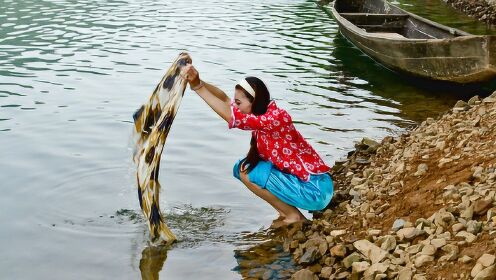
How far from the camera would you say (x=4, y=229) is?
6562mm

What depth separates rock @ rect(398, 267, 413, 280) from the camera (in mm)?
4508

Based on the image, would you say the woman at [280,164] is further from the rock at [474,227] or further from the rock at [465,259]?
the rock at [465,259]

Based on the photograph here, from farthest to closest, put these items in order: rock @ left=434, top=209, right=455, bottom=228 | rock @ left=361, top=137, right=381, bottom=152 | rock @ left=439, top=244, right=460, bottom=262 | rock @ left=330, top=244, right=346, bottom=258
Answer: rock @ left=361, top=137, right=381, bottom=152, rock @ left=330, top=244, right=346, bottom=258, rock @ left=434, top=209, right=455, bottom=228, rock @ left=439, top=244, right=460, bottom=262

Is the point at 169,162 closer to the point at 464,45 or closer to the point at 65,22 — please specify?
the point at 464,45

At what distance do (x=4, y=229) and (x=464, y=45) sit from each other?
761 centimetres

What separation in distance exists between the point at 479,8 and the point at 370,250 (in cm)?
1976

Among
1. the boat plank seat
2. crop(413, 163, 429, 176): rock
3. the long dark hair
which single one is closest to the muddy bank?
the boat plank seat

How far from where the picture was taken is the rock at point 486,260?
4164 millimetres

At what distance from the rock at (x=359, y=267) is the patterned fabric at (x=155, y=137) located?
6.08 ft

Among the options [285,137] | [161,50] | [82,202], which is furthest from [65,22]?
[285,137]

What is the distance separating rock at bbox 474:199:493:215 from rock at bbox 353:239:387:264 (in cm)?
71

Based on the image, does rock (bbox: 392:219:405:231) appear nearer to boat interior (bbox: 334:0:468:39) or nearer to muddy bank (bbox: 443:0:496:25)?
boat interior (bbox: 334:0:468:39)

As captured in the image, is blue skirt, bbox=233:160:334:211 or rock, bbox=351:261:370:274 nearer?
rock, bbox=351:261:370:274

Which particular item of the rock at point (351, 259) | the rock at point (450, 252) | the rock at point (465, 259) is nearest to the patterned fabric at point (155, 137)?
the rock at point (351, 259)
